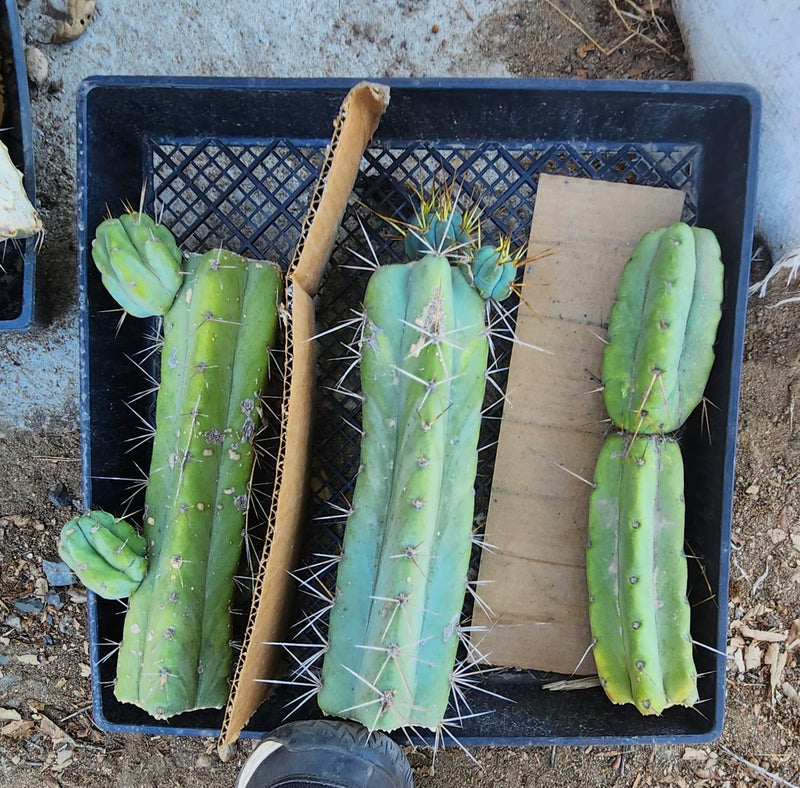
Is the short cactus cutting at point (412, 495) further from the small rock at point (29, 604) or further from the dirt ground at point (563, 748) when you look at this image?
the small rock at point (29, 604)

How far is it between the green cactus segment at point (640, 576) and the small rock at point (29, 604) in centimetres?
169

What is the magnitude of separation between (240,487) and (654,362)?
1.00m

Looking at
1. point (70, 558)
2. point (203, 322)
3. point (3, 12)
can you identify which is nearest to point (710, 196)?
point (203, 322)

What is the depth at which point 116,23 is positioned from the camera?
7.00 ft

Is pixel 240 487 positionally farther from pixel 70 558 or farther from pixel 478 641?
pixel 478 641

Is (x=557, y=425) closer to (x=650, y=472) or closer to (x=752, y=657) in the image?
(x=650, y=472)

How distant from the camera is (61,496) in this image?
215cm

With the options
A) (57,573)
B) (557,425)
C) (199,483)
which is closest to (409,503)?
(199,483)

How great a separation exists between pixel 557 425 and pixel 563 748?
1.06 meters

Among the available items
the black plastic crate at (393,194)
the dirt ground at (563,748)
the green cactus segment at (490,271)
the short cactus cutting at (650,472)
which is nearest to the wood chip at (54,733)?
the dirt ground at (563,748)

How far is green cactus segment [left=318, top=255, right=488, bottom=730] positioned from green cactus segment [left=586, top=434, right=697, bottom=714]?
14.8 inches

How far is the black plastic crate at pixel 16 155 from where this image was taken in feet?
5.92

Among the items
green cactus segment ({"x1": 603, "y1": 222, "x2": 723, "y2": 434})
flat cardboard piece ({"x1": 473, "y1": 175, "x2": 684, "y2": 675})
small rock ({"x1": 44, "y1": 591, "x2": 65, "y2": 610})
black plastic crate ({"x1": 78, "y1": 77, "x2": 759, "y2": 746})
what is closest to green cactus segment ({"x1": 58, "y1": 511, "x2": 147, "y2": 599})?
black plastic crate ({"x1": 78, "y1": 77, "x2": 759, "y2": 746})

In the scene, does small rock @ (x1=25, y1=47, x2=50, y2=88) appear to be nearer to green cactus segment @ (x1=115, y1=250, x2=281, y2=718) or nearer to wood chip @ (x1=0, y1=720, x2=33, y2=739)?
green cactus segment @ (x1=115, y1=250, x2=281, y2=718)
